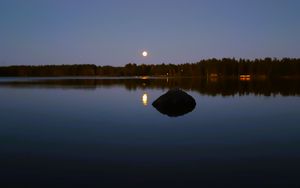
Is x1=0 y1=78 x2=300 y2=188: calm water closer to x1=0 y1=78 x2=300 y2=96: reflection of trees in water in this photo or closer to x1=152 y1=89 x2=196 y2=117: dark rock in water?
x1=152 y1=89 x2=196 y2=117: dark rock in water

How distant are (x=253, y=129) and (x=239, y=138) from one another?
11.3ft

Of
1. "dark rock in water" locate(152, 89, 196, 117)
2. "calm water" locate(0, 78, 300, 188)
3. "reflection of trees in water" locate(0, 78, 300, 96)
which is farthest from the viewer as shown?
"reflection of trees in water" locate(0, 78, 300, 96)

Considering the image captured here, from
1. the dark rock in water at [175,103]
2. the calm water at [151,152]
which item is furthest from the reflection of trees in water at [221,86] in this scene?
the calm water at [151,152]

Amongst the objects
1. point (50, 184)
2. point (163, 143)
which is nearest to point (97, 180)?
point (50, 184)

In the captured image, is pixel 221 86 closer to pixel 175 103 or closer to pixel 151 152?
pixel 175 103

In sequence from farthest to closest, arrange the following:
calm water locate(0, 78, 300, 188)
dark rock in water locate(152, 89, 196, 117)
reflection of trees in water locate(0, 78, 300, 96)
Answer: reflection of trees in water locate(0, 78, 300, 96), dark rock in water locate(152, 89, 196, 117), calm water locate(0, 78, 300, 188)

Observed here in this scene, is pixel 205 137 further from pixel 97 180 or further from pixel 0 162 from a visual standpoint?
pixel 0 162

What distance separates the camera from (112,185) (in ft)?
33.9

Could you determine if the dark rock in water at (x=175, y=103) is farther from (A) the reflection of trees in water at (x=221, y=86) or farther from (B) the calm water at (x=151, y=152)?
(A) the reflection of trees in water at (x=221, y=86)

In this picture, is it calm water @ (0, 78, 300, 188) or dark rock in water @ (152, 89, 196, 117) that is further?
dark rock in water @ (152, 89, 196, 117)

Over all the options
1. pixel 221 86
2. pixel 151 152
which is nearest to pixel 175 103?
pixel 151 152

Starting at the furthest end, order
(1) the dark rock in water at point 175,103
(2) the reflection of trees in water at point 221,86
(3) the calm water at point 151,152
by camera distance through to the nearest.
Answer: (2) the reflection of trees in water at point 221,86, (1) the dark rock in water at point 175,103, (3) the calm water at point 151,152

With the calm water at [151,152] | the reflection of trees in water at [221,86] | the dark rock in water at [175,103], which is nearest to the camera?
the calm water at [151,152]

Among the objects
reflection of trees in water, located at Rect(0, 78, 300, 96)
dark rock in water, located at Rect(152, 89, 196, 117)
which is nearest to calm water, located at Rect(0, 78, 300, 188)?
dark rock in water, located at Rect(152, 89, 196, 117)
